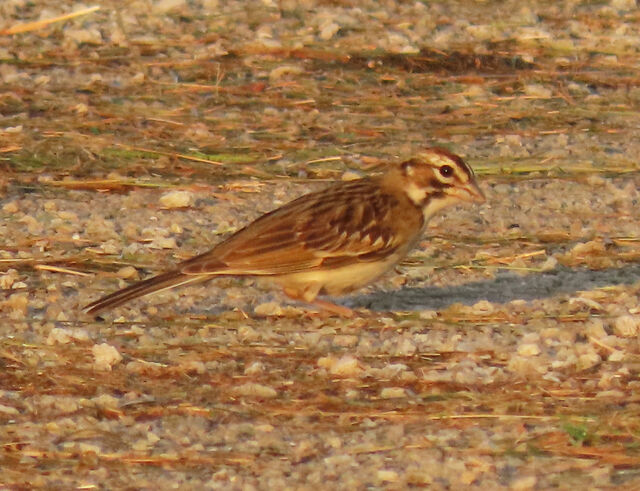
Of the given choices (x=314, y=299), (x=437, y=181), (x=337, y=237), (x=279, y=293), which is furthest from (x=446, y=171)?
(x=279, y=293)

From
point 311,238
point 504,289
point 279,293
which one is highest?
point 311,238

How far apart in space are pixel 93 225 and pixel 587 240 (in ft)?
8.81

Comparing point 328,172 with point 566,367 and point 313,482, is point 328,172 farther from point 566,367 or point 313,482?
point 313,482

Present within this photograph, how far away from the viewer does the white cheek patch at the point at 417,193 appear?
799 cm

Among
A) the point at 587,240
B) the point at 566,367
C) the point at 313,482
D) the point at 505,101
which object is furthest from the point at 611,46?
the point at 313,482

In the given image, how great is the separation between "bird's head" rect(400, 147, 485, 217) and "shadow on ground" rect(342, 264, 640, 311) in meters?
0.44

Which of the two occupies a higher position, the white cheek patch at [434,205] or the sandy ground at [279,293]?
the white cheek patch at [434,205]

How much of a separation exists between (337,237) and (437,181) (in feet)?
2.09

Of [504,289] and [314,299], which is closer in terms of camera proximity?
[314,299]

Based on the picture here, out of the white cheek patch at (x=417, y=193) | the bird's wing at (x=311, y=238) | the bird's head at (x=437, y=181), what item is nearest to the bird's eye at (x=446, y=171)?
the bird's head at (x=437, y=181)

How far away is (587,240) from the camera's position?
8.90m

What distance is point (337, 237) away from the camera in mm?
7688

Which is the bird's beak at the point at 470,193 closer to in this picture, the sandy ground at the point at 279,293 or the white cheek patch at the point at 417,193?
the white cheek patch at the point at 417,193

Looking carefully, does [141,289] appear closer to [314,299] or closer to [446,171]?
[314,299]
